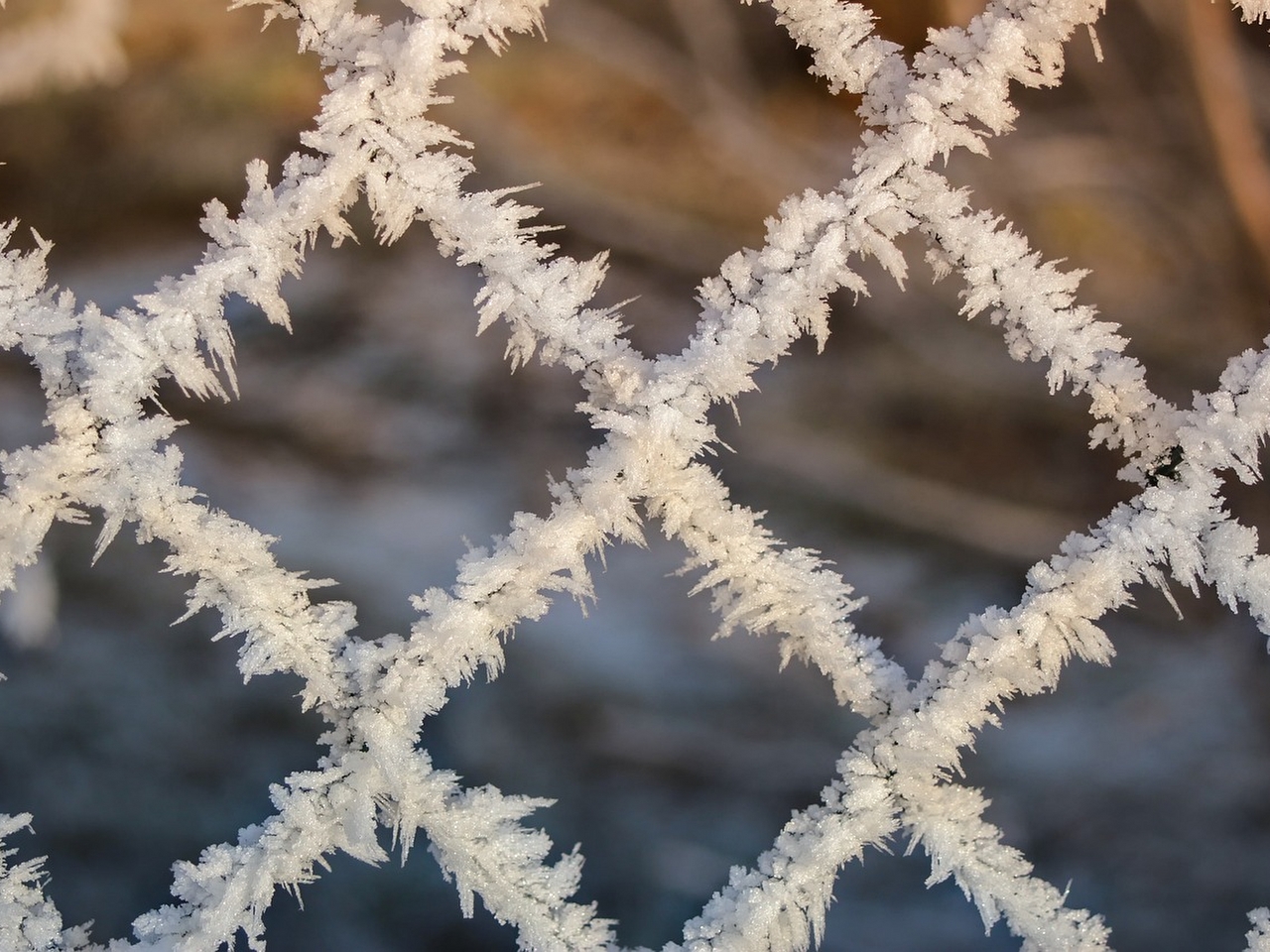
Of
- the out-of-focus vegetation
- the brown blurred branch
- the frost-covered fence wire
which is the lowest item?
the frost-covered fence wire

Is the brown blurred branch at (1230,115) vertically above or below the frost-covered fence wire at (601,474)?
above

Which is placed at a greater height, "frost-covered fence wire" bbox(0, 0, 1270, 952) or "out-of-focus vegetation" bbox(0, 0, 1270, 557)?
"out-of-focus vegetation" bbox(0, 0, 1270, 557)

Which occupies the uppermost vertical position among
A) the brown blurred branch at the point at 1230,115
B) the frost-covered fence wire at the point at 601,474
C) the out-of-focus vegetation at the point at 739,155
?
the brown blurred branch at the point at 1230,115

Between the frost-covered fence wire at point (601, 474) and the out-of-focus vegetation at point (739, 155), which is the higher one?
the out-of-focus vegetation at point (739, 155)

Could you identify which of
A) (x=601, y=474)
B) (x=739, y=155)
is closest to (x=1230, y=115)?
(x=739, y=155)

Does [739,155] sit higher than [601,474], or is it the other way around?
[739,155]

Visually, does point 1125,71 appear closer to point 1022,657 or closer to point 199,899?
point 1022,657

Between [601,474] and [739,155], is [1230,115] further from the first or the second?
[601,474]

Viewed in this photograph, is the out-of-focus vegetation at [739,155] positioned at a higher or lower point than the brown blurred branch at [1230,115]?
lower
